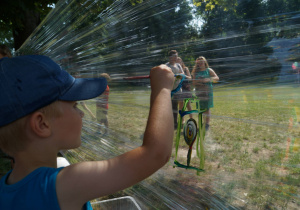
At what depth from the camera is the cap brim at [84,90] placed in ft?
3.47

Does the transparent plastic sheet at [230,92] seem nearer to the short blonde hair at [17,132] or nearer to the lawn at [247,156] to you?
the lawn at [247,156]

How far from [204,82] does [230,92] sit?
0.14 m

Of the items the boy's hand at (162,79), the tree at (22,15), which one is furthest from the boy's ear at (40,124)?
the tree at (22,15)

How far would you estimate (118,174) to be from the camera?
908mm

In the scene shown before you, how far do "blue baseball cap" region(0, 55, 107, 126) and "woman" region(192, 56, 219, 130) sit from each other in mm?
664

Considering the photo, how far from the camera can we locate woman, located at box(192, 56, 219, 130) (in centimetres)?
133

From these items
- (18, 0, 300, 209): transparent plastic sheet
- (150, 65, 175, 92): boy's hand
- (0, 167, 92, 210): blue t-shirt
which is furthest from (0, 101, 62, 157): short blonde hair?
(18, 0, 300, 209): transparent plastic sheet

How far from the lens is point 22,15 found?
4.20 m

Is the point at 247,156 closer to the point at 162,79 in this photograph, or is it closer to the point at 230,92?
the point at 230,92

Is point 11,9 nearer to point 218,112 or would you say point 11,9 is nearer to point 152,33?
point 152,33

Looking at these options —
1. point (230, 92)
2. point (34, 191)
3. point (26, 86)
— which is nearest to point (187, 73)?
point (230, 92)

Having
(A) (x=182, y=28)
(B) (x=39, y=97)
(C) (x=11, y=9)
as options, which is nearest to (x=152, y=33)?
(A) (x=182, y=28)

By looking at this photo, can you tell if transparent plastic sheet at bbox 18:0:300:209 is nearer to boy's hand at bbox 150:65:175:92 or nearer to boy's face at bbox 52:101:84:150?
boy's hand at bbox 150:65:175:92

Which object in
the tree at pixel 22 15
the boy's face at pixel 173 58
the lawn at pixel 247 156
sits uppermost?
the tree at pixel 22 15
